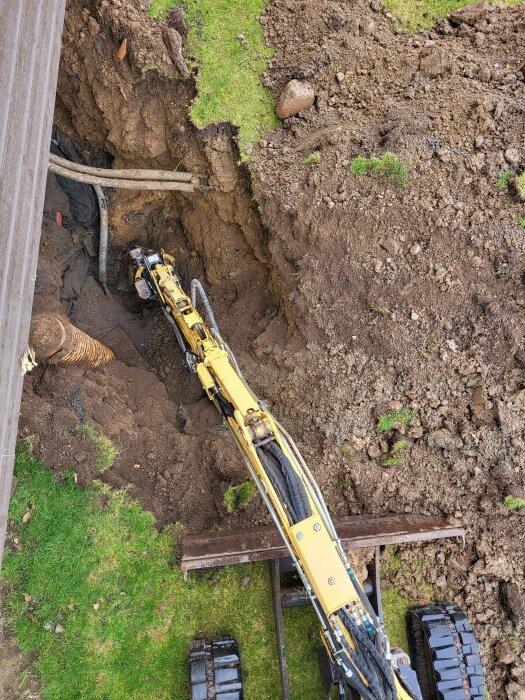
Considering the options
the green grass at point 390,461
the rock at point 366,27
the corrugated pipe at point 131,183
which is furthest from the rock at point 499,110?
the green grass at point 390,461

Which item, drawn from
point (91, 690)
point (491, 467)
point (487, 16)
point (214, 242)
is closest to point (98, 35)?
point (214, 242)

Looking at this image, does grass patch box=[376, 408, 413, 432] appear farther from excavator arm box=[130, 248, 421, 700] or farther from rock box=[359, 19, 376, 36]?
rock box=[359, 19, 376, 36]

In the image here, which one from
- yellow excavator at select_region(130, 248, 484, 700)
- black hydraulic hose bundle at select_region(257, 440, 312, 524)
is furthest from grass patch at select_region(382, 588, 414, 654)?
black hydraulic hose bundle at select_region(257, 440, 312, 524)

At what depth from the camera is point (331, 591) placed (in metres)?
3.86

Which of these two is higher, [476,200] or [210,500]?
[476,200]

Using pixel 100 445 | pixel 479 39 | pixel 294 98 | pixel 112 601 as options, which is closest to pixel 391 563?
pixel 112 601

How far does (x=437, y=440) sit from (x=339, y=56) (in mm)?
4695

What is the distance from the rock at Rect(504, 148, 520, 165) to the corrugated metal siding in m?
4.79

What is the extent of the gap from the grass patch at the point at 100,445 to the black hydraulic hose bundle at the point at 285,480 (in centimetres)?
199

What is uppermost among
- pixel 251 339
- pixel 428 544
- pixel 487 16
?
pixel 487 16

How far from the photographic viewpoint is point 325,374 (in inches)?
226

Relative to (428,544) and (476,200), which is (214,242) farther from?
(428,544)

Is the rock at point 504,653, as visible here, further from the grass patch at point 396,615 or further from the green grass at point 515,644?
the grass patch at point 396,615

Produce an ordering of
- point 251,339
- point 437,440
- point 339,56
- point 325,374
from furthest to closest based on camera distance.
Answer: point 251,339 < point 339,56 < point 325,374 < point 437,440
